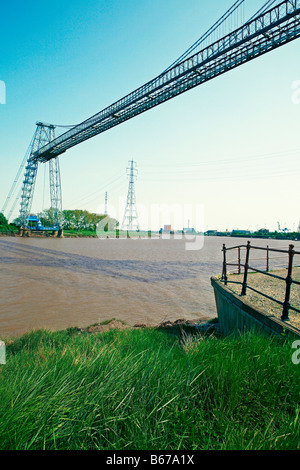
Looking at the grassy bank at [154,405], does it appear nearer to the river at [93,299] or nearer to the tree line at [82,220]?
the river at [93,299]

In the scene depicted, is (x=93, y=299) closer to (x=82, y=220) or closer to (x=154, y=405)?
(x=154, y=405)

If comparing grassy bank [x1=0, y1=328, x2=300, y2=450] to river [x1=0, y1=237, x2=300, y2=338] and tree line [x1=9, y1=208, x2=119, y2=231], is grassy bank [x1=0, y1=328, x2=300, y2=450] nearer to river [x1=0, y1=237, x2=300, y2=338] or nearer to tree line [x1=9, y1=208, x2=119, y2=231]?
river [x1=0, y1=237, x2=300, y2=338]

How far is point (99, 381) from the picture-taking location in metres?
1.71

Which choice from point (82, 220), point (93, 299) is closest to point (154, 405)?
point (93, 299)

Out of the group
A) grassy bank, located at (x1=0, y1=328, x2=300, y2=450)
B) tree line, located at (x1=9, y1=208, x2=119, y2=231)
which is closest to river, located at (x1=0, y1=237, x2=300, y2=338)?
grassy bank, located at (x1=0, y1=328, x2=300, y2=450)

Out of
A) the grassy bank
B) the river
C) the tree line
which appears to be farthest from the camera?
the tree line

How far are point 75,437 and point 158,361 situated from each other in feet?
2.62

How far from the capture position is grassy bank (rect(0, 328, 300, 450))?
4.25 ft

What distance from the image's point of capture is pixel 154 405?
155 cm

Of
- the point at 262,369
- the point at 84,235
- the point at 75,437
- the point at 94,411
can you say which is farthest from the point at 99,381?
A: the point at 84,235

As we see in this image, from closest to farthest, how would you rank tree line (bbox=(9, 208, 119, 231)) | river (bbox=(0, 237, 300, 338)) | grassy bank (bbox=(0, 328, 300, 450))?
grassy bank (bbox=(0, 328, 300, 450)), river (bbox=(0, 237, 300, 338)), tree line (bbox=(9, 208, 119, 231))

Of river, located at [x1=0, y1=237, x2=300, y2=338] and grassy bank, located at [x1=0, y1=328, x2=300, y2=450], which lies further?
river, located at [x1=0, y1=237, x2=300, y2=338]

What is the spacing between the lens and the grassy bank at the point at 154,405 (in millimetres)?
1297

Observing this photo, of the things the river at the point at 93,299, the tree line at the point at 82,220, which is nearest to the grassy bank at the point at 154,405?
the river at the point at 93,299
